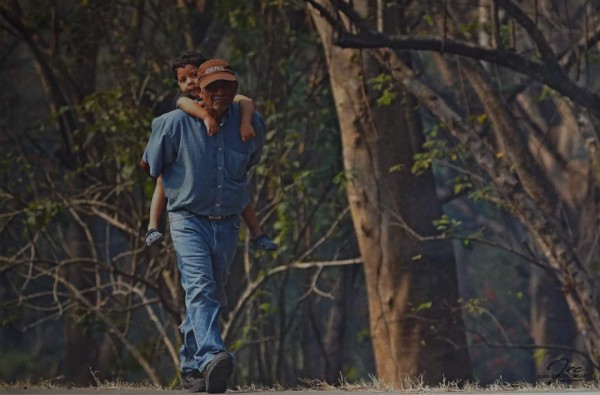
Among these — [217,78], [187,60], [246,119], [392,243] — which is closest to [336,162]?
[392,243]

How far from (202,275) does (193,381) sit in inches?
23.5

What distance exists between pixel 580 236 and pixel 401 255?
2.48m

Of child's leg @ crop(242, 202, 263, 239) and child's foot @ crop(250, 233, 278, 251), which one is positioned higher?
child's leg @ crop(242, 202, 263, 239)

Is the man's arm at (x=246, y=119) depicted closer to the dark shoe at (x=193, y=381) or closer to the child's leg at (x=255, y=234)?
the child's leg at (x=255, y=234)

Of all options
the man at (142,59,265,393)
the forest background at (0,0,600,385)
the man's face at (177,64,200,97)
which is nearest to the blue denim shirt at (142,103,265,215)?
the man at (142,59,265,393)

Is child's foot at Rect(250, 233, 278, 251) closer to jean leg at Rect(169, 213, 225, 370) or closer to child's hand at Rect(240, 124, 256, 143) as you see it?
jean leg at Rect(169, 213, 225, 370)

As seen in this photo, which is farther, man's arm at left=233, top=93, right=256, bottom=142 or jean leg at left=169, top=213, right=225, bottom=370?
man's arm at left=233, top=93, right=256, bottom=142

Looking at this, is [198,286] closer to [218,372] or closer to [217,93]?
[218,372]

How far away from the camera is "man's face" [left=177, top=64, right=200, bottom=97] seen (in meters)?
8.30

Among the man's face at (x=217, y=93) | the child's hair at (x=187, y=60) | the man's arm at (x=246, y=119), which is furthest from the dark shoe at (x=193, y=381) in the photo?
the child's hair at (x=187, y=60)

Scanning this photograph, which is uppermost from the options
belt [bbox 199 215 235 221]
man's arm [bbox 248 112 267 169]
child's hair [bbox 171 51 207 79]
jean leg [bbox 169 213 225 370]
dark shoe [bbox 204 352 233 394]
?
child's hair [bbox 171 51 207 79]

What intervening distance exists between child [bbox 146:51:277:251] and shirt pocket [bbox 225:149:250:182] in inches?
3.7

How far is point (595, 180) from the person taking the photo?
15867mm

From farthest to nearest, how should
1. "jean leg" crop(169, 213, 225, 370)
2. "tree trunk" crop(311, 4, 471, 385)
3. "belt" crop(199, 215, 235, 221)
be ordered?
1. "tree trunk" crop(311, 4, 471, 385)
2. "belt" crop(199, 215, 235, 221)
3. "jean leg" crop(169, 213, 225, 370)
